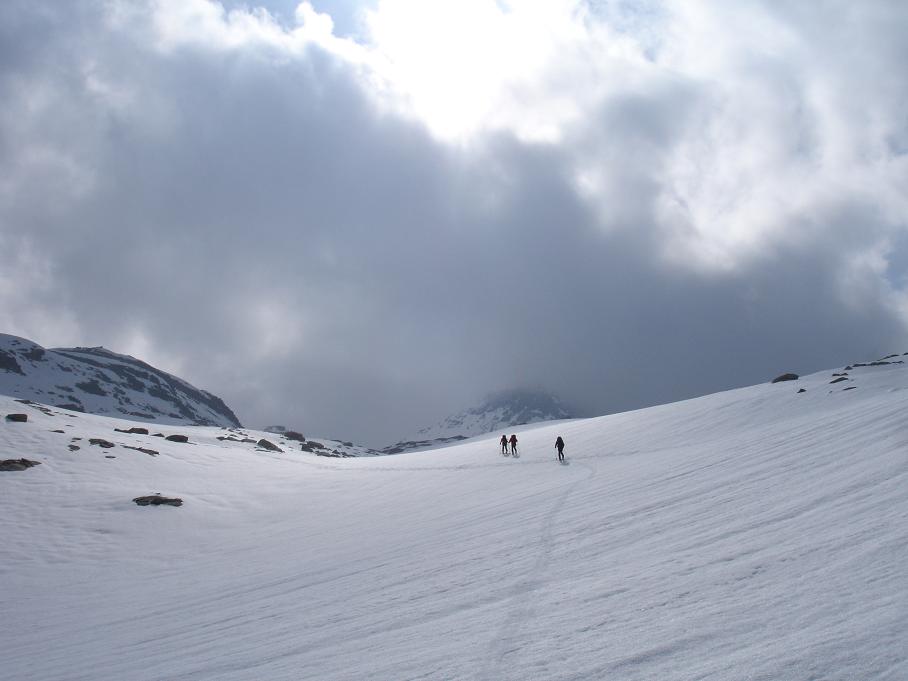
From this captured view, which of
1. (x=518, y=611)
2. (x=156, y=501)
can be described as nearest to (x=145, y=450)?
(x=156, y=501)

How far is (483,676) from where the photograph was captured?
20.0 feet

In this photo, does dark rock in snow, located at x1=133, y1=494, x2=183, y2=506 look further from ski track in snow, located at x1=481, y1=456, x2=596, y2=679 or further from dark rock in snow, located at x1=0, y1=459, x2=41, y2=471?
ski track in snow, located at x1=481, y1=456, x2=596, y2=679

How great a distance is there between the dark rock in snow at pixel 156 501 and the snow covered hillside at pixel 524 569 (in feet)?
1.86

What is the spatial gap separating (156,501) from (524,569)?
21.5 metres

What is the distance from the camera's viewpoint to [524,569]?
9969mm

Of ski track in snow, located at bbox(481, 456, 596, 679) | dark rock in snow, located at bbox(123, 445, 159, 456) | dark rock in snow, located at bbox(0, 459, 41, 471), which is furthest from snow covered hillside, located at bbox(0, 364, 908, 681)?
dark rock in snow, located at bbox(123, 445, 159, 456)

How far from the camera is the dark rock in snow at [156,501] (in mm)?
25183

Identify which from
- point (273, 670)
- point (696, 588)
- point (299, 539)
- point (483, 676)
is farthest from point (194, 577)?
point (696, 588)

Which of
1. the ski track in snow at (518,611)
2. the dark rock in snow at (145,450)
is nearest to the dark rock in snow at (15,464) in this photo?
the dark rock in snow at (145,450)

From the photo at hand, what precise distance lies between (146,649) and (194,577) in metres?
6.86

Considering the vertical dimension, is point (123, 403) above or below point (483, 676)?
above

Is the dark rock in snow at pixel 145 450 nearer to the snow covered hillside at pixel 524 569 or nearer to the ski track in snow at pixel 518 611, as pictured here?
the snow covered hillside at pixel 524 569

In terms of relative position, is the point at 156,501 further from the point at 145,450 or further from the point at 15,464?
the point at 145,450

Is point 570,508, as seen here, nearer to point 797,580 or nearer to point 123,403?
point 797,580
